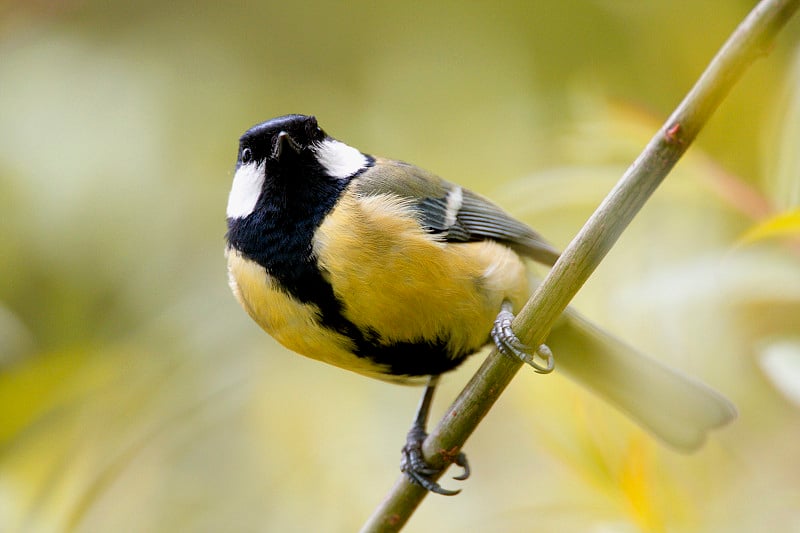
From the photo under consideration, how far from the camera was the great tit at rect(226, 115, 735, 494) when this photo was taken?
1.47 m

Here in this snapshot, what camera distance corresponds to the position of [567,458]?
1.46 m

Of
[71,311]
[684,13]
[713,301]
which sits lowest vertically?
[71,311]

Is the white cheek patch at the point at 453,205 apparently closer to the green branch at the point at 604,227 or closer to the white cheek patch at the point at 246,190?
the white cheek patch at the point at 246,190

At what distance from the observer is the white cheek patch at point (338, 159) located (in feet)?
5.34

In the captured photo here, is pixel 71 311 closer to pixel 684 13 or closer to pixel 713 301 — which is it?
pixel 713 301

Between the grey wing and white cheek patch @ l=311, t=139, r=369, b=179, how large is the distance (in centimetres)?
3

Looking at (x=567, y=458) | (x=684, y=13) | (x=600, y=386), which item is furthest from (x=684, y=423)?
(x=684, y=13)

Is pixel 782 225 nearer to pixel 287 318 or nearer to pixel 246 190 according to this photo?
pixel 287 318

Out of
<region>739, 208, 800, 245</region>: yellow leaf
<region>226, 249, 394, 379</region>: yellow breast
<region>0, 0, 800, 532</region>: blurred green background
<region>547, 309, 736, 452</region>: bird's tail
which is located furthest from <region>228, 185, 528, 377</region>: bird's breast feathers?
<region>739, 208, 800, 245</region>: yellow leaf

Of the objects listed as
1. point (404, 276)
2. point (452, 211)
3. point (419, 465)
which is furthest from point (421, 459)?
point (452, 211)

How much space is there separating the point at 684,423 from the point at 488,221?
56 cm

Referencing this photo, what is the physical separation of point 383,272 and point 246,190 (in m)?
0.33

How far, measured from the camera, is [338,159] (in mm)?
1682

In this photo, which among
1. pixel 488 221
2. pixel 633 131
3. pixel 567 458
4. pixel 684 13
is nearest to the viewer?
pixel 567 458
